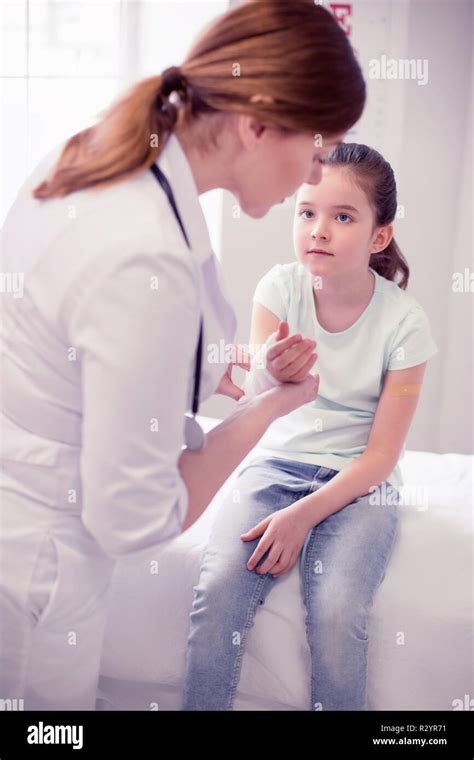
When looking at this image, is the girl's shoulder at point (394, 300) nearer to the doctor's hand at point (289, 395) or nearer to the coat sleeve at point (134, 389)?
the doctor's hand at point (289, 395)

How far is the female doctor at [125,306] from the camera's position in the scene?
2.96 ft

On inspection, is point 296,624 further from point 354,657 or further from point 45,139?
point 45,139

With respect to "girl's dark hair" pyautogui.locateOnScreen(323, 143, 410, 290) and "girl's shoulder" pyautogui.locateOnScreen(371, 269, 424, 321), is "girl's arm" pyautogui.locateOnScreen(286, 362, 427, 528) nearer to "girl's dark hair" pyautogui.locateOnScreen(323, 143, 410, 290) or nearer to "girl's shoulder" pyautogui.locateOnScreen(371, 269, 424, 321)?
"girl's shoulder" pyautogui.locateOnScreen(371, 269, 424, 321)

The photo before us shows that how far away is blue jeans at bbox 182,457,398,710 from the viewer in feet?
4.13

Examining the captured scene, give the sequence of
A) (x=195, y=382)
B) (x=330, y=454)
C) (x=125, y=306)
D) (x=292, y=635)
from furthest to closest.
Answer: (x=330, y=454) < (x=292, y=635) < (x=195, y=382) < (x=125, y=306)

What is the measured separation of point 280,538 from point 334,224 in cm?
56

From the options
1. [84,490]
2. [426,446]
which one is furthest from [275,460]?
[426,446]

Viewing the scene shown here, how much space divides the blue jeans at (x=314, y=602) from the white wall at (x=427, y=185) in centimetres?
151

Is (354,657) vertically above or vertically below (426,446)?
below

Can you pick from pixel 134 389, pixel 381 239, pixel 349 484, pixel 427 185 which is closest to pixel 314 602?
pixel 349 484

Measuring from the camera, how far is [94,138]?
3.34 ft

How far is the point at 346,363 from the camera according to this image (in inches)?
61.1

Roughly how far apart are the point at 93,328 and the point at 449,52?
7.37 feet

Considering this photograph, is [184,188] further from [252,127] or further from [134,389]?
[134,389]
